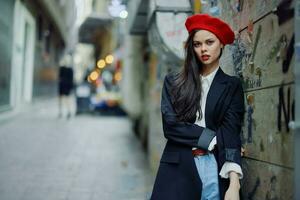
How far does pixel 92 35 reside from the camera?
35.2 metres

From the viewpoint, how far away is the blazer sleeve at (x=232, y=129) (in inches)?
100

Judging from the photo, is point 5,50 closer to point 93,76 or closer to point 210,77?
point 93,76

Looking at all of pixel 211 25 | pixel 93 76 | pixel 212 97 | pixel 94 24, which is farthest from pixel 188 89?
pixel 94 24

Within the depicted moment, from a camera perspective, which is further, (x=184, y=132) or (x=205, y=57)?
(x=205, y=57)

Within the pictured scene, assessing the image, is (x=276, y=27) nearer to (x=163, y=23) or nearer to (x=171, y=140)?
(x=171, y=140)

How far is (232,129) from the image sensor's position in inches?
102

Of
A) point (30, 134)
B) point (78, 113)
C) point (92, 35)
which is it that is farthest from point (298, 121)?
point (92, 35)

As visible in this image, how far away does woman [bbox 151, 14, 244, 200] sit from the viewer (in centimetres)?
257

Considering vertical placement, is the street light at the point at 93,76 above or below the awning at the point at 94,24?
below

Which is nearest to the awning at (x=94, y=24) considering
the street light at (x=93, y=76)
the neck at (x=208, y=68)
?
the street light at (x=93, y=76)

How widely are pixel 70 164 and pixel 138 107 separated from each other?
3.32 meters

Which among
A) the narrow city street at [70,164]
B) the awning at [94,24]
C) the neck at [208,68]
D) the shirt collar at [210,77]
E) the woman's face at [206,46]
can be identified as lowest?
the narrow city street at [70,164]

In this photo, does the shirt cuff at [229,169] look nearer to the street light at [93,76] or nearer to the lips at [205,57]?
the lips at [205,57]

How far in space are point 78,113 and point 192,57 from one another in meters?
14.1
